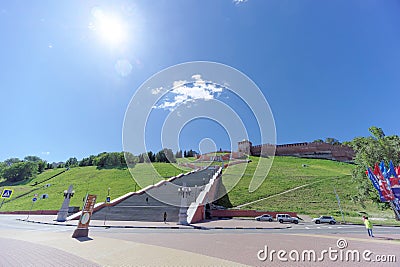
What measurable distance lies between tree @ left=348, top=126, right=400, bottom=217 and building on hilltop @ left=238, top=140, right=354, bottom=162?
49453 millimetres

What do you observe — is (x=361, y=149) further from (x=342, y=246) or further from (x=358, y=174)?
(x=342, y=246)

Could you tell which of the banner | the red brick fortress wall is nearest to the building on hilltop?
the red brick fortress wall

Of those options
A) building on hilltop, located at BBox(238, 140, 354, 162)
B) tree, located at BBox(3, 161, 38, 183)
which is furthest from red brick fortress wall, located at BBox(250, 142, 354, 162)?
tree, located at BBox(3, 161, 38, 183)

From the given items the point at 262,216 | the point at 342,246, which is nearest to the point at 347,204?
the point at 262,216

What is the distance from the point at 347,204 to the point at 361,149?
7.58 m

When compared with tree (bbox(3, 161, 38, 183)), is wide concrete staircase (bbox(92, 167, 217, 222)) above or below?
below

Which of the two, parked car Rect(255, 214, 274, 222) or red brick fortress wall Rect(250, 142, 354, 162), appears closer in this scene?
parked car Rect(255, 214, 274, 222)

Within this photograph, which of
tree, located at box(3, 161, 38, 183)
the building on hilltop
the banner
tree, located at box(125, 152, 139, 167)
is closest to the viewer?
the banner

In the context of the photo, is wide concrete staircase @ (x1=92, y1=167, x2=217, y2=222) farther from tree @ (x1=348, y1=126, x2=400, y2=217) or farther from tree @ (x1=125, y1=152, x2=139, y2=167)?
tree @ (x1=348, y1=126, x2=400, y2=217)

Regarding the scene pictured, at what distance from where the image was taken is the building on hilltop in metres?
77.6

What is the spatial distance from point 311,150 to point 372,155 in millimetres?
65975

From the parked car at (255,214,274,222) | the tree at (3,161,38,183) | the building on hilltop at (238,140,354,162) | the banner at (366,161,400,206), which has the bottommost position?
the parked car at (255,214,274,222)

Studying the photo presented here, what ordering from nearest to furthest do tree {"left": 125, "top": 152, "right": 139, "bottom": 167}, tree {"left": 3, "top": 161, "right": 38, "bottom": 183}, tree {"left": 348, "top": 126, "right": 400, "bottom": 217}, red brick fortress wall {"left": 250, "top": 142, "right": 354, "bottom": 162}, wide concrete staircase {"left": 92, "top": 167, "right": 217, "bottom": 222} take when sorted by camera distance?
tree {"left": 125, "top": 152, "right": 139, "bottom": 167}, wide concrete staircase {"left": 92, "top": 167, "right": 217, "bottom": 222}, tree {"left": 348, "top": 126, "right": 400, "bottom": 217}, tree {"left": 3, "top": 161, "right": 38, "bottom": 183}, red brick fortress wall {"left": 250, "top": 142, "right": 354, "bottom": 162}

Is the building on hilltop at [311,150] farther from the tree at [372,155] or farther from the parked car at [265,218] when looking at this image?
the parked car at [265,218]
